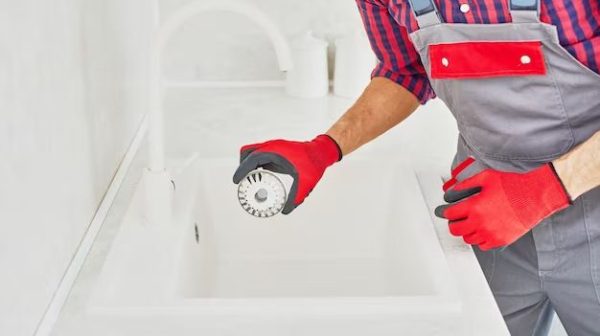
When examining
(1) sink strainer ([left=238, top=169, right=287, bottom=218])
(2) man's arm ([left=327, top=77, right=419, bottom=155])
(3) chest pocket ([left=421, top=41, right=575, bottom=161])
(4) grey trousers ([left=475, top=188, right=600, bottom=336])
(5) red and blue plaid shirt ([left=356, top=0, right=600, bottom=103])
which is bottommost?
(4) grey trousers ([left=475, top=188, right=600, bottom=336])

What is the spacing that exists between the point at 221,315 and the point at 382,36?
2.32 feet

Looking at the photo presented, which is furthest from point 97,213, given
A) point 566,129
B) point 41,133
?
point 566,129

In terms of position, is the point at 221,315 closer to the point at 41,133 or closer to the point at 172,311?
the point at 172,311

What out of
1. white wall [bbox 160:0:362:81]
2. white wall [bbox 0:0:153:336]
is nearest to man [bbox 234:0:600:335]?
white wall [bbox 0:0:153:336]

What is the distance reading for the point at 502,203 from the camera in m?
1.25

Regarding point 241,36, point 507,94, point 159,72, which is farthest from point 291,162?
point 241,36

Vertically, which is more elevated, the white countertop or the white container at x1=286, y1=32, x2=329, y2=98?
the white container at x1=286, y1=32, x2=329, y2=98

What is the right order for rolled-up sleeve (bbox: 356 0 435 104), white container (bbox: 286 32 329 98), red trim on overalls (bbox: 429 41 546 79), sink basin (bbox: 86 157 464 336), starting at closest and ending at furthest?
1. sink basin (bbox: 86 157 464 336)
2. red trim on overalls (bbox: 429 41 546 79)
3. rolled-up sleeve (bbox: 356 0 435 104)
4. white container (bbox: 286 32 329 98)

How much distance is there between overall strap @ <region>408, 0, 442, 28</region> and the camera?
4.28 ft

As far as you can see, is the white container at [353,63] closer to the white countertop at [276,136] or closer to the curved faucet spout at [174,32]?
the white countertop at [276,136]

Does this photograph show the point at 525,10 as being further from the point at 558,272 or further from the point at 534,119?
the point at 558,272

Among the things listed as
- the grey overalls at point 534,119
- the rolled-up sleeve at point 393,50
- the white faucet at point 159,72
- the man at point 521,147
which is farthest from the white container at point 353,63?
the white faucet at point 159,72

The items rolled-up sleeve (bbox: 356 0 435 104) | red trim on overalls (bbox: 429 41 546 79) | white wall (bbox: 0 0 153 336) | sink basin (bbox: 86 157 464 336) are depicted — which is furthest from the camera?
rolled-up sleeve (bbox: 356 0 435 104)

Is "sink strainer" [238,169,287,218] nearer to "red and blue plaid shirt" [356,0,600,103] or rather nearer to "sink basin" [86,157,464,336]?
"sink basin" [86,157,464,336]
